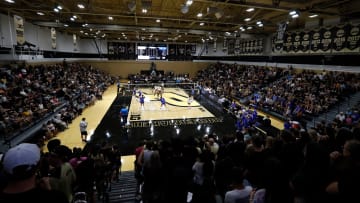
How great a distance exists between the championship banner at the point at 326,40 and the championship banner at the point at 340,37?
1.06ft

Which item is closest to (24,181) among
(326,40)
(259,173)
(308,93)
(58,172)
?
(58,172)

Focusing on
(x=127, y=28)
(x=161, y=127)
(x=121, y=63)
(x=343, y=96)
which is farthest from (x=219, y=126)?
(x=121, y=63)

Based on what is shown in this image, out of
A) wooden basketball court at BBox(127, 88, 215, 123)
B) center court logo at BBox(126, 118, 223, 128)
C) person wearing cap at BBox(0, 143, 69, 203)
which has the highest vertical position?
person wearing cap at BBox(0, 143, 69, 203)

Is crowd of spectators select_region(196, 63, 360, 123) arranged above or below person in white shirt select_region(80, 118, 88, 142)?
above

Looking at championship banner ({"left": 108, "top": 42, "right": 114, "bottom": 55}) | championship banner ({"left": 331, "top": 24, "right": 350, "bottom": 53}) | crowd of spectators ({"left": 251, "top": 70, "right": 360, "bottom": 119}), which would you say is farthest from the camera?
championship banner ({"left": 108, "top": 42, "right": 114, "bottom": 55})

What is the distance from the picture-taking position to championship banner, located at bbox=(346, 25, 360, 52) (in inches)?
559

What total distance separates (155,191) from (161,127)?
9.53 meters

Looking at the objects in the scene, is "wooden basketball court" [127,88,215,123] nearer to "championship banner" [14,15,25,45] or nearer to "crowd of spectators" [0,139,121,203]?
"championship banner" [14,15,25,45]

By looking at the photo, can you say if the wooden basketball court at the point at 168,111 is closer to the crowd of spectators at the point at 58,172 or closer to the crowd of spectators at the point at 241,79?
the crowd of spectators at the point at 241,79

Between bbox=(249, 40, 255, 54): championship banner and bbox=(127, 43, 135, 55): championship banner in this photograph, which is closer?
bbox=(249, 40, 255, 54): championship banner

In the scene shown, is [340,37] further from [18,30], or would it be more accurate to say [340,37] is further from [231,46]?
[18,30]

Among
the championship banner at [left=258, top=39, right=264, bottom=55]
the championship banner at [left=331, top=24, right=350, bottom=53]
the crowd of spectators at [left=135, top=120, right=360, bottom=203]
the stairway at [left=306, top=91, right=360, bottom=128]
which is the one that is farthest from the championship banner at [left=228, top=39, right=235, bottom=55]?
the crowd of spectators at [left=135, top=120, right=360, bottom=203]

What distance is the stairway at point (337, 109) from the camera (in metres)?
12.9

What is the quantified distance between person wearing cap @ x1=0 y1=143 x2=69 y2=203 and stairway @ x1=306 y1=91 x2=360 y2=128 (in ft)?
47.9
